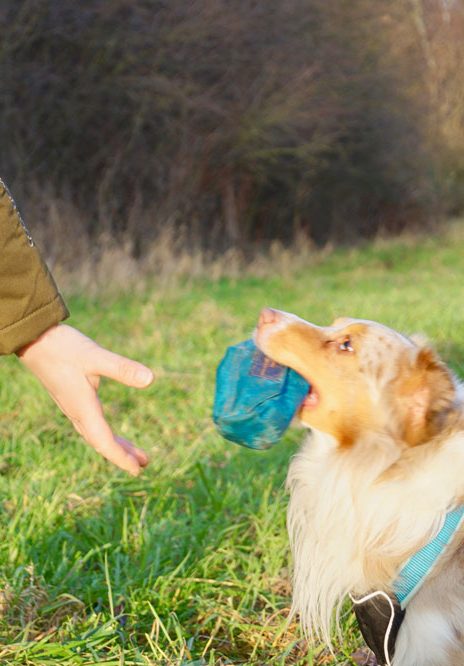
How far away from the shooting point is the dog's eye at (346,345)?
2.90 meters

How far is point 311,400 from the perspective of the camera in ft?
9.48

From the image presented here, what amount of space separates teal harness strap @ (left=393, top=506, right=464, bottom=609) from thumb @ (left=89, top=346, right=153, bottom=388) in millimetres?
1113

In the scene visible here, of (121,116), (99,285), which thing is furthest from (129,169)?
(99,285)

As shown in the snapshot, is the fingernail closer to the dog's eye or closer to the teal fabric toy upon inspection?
the teal fabric toy

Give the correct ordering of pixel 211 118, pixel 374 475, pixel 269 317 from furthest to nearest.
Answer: pixel 211 118
pixel 269 317
pixel 374 475

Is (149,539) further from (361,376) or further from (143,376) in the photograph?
(143,376)

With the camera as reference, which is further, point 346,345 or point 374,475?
point 346,345

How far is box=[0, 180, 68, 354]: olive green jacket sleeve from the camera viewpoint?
206 centimetres

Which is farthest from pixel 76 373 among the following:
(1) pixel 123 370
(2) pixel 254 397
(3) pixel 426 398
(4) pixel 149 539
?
(4) pixel 149 539

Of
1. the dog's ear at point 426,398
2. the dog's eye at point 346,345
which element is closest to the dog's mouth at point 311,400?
the dog's eye at point 346,345

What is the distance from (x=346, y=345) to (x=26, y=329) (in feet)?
4.07

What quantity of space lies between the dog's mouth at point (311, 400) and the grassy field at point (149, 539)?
825 millimetres

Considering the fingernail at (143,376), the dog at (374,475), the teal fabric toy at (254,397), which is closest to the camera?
the fingernail at (143,376)

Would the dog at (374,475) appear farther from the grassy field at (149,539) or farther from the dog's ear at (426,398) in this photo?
the grassy field at (149,539)
